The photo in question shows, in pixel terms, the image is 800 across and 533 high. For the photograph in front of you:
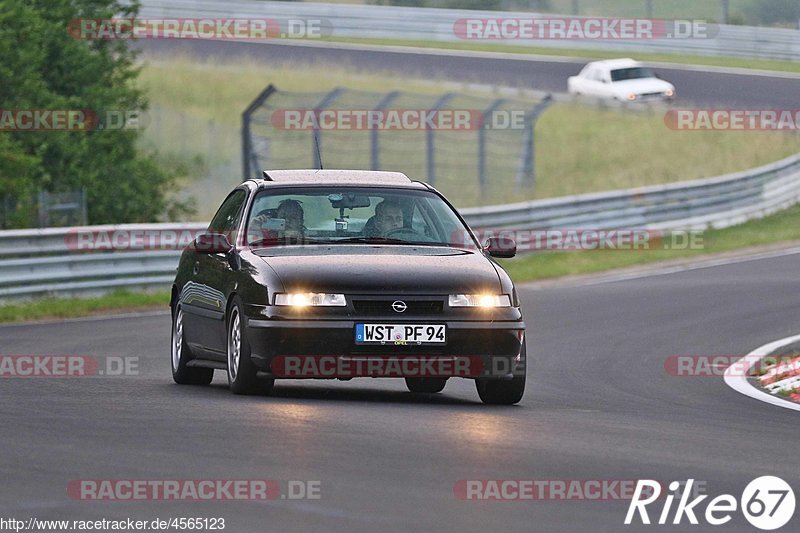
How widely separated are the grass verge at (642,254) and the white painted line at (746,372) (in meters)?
7.93

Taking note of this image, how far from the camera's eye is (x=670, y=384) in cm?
1372

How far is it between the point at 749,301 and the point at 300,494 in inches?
548

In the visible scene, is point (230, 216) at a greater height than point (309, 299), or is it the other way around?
point (230, 216)

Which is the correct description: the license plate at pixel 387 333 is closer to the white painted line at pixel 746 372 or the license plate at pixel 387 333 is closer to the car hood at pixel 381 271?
the car hood at pixel 381 271

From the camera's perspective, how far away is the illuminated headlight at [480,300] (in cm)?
1066

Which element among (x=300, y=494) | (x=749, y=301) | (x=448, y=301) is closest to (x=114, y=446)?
(x=300, y=494)

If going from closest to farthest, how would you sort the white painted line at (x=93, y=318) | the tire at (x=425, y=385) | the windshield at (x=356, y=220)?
the windshield at (x=356, y=220)
the tire at (x=425, y=385)
the white painted line at (x=93, y=318)

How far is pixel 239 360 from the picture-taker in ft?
35.8

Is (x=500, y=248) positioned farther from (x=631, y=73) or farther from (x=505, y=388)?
(x=631, y=73)

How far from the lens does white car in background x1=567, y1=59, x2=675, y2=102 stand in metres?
42.1

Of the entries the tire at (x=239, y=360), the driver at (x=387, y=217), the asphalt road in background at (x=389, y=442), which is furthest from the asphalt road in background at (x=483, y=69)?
the tire at (x=239, y=360)

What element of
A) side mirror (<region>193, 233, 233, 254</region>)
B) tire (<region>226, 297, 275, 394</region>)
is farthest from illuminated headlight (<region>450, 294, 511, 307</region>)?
side mirror (<region>193, 233, 233, 254</region>)

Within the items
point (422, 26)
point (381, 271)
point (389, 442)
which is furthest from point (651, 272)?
point (422, 26)

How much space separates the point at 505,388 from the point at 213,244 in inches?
87.3
